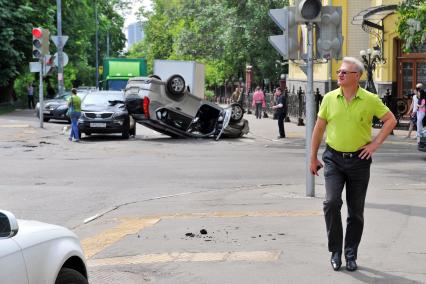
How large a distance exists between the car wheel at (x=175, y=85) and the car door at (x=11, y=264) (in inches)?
736

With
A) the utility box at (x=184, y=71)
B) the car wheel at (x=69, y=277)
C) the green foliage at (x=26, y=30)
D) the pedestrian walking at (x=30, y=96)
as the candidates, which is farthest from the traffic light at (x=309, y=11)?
the pedestrian walking at (x=30, y=96)

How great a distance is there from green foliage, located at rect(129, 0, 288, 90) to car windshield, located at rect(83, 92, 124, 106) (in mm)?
22110

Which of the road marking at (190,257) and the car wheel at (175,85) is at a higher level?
the car wheel at (175,85)

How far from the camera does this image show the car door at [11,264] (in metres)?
3.55

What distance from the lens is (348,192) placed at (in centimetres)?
624

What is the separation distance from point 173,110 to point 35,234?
1846cm

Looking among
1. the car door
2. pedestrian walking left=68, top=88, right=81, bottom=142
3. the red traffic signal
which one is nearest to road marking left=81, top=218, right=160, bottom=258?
the car door

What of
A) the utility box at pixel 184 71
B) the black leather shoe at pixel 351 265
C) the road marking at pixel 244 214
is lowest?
the road marking at pixel 244 214

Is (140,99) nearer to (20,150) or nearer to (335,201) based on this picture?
(20,150)

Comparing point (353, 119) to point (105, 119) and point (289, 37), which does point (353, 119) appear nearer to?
point (289, 37)

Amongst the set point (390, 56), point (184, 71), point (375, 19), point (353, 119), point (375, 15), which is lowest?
point (353, 119)

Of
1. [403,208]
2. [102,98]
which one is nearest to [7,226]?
[403,208]

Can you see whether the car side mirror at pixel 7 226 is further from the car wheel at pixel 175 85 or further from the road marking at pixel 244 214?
the car wheel at pixel 175 85

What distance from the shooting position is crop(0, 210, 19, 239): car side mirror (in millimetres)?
3705
